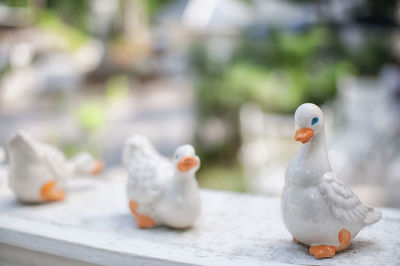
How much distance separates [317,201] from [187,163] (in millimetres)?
312

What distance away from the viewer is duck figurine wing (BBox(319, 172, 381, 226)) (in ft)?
3.15

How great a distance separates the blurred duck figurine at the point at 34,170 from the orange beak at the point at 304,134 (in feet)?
2.40

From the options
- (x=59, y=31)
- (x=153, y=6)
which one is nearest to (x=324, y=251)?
(x=59, y=31)

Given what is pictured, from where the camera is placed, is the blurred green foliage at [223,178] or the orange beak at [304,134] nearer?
the orange beak at [304,134]

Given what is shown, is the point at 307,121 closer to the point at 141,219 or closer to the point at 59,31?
the point at 141,219

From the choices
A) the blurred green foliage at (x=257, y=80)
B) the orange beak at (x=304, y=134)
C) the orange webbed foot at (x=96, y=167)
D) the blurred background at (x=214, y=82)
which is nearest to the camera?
the orange beak at (x=304, y=134)

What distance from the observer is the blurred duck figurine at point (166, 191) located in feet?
3.60

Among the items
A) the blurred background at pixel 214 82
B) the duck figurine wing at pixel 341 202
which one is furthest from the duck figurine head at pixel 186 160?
the blurred background at pixel 214 82

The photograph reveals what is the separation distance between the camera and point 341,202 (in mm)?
964

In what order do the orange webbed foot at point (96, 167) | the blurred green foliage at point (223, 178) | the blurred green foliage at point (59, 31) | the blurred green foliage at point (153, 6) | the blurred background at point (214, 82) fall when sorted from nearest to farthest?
the orange webbed foot at point (96, 167), the blurred green foliage at point (223, 178), the blurred background at point (214, 82), the blurred green foliage at point (59, 31), the blurred green foliage at point (153, 6)

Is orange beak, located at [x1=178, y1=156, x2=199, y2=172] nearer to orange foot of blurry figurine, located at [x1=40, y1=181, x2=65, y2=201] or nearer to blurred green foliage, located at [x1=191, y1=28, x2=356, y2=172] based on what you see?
orange foot of blurry figurine, located at [x1=40, y1=181, x2=65, y2=201]

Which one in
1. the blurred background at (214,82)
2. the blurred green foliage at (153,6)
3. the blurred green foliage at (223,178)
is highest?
the blurred green foliage at (153,6)

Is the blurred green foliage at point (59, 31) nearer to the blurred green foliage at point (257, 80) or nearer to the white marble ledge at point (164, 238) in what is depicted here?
the blurred green foliage at point (257, 80)

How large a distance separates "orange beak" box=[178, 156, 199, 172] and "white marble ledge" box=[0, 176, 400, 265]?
0.18 metres
